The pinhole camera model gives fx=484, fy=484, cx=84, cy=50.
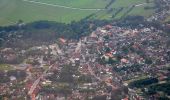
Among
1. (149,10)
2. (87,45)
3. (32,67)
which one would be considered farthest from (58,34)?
(149,10)

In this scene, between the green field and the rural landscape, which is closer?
the rural landscape

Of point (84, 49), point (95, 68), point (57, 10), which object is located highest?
point (57, 10)

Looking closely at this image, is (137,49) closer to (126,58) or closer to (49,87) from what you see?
(126,58)

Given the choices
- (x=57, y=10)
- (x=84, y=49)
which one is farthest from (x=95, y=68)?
(x=57, y=10)

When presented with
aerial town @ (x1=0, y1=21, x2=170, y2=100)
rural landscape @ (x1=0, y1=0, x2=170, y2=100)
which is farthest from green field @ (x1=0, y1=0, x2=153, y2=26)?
aerial town @ (x1=0, y1=21, x2=170, y2=100)

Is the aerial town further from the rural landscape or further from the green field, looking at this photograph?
the green field

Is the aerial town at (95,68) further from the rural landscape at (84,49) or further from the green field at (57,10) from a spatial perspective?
the green field at (57,10)

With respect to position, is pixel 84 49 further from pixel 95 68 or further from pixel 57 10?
pixel 57 10

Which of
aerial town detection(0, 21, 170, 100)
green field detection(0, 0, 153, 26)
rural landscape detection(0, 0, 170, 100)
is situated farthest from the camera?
green field detection(0, 0, 153, 26)
